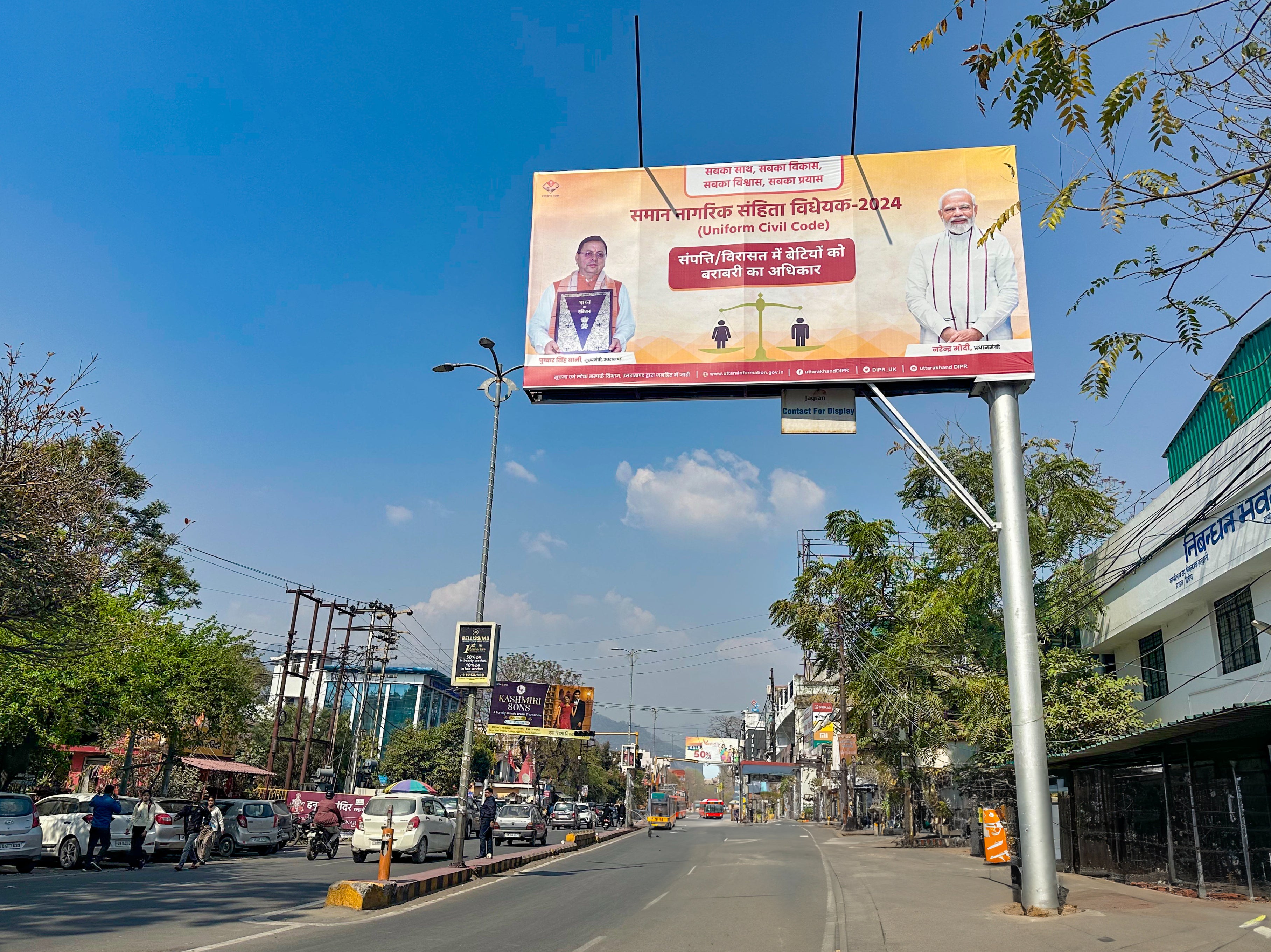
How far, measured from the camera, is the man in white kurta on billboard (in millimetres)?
14938

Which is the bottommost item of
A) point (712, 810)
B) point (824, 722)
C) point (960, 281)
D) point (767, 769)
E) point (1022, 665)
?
point (712, 810)

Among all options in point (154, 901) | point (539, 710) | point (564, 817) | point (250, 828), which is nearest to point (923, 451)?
point (154, 901)

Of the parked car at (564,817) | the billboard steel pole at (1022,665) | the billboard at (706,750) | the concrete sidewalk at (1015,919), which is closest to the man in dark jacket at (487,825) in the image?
the concrete sidewalk at (1015,919)

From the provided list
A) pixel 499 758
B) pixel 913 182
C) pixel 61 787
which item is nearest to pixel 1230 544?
pixel 913 182

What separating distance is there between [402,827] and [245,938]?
11.6 metres

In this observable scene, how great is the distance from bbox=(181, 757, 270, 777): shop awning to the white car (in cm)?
1658

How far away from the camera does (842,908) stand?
14742 mm

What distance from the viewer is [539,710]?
6384 cm

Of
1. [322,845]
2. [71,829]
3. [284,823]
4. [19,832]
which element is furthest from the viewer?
[284,823]

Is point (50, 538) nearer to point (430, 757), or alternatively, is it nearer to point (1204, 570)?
point (1204, 570)

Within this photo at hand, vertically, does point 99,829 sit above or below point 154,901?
above

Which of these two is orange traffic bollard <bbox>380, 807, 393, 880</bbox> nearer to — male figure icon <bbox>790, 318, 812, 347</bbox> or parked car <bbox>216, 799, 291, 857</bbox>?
male figure icon <bbox>790, 318, 812, 347</bbox>

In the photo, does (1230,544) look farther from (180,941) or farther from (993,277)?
(180,941)

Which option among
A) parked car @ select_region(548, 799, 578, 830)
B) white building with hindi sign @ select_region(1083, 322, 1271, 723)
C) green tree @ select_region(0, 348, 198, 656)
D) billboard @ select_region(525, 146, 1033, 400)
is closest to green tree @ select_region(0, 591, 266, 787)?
green tree @ select_region(0, 348, 198, 656)
